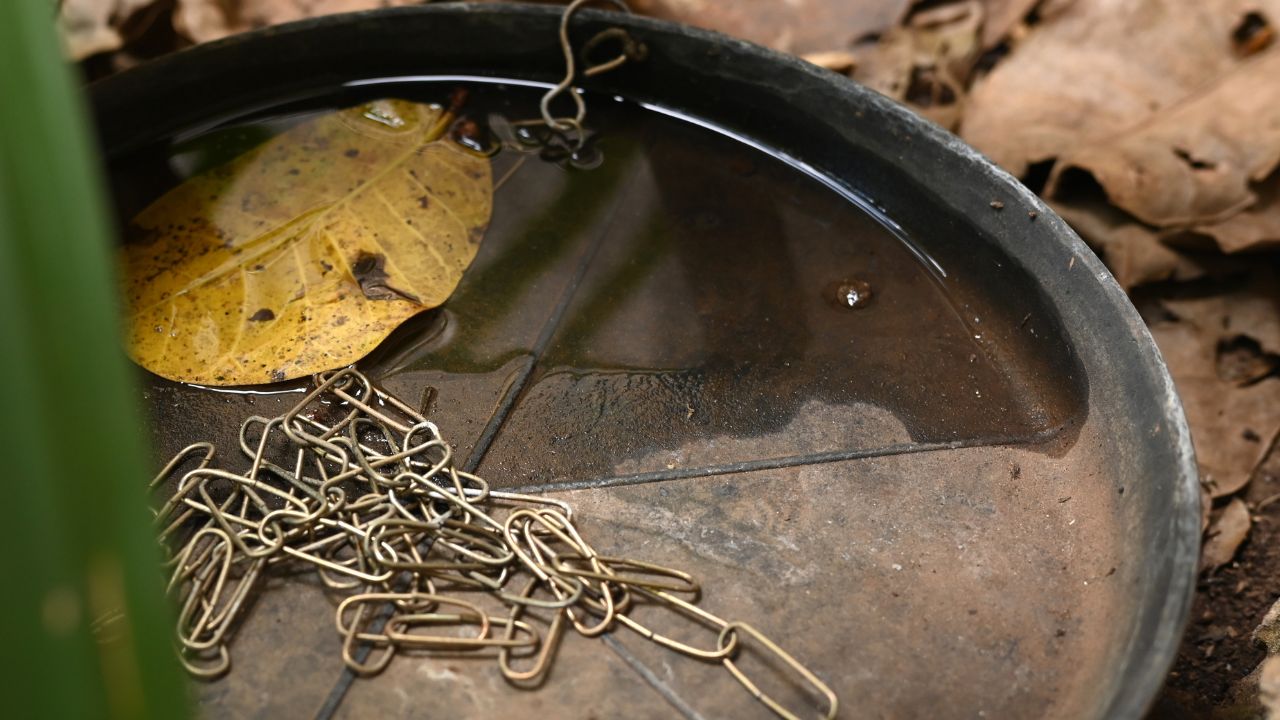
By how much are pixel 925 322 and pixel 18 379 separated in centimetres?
120

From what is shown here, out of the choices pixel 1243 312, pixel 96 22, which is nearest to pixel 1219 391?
pixel 1243 312

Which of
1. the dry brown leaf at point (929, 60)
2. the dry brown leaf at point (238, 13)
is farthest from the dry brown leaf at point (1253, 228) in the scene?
the dry brown leaf at point (238, 13)

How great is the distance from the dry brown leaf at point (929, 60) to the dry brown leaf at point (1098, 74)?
58 millimetres

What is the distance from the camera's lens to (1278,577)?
71.6 inches

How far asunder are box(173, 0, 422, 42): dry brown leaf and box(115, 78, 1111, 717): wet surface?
1.68ft

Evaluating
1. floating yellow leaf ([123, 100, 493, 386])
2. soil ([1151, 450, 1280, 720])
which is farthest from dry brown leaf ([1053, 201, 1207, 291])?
floating yellow leaf ([123, 100, 493, 386])

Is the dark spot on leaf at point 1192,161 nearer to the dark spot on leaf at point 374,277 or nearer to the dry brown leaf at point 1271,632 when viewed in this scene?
the dry brown leaf at point 1271,632

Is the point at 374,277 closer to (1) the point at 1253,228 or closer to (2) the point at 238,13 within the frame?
(2) the point at 238,13

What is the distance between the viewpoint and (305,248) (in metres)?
1.61

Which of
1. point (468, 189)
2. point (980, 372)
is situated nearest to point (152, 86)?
point (468, 189)

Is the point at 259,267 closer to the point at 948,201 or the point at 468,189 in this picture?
the point at 468,189

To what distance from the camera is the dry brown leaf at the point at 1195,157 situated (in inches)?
77.0

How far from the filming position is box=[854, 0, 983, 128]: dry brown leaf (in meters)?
2.27

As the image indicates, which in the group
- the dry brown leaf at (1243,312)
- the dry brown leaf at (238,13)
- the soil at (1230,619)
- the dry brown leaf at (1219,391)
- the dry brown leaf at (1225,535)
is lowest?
the soil at (1230,619)
